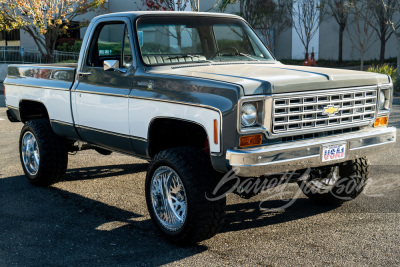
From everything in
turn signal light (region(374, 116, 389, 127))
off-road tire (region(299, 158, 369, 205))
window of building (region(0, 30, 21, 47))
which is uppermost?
window of building (region(0, 30, 21, 47))

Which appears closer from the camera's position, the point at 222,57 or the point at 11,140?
the point at 222,57

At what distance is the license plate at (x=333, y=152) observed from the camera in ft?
16.1

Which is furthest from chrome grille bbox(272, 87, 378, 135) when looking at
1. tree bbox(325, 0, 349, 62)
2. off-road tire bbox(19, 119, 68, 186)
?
tree bbox(325, 0, 349, 62)

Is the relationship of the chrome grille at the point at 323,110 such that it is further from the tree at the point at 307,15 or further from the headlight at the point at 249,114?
the tree at the point at 307,15

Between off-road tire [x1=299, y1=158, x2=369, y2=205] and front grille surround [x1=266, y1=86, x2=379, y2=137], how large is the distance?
2.22 feet

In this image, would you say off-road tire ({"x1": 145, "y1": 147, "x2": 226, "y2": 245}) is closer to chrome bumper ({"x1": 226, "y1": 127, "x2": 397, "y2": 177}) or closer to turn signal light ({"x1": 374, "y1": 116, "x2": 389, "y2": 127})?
chrome bumper ({"x1": 226, "y1": 127, "x2": 397, "y2": 177})

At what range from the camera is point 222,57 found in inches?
245

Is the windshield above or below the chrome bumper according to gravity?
above

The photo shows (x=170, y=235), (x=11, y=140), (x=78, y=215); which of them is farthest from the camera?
(x=11, y=140)

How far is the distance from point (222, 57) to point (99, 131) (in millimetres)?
1553

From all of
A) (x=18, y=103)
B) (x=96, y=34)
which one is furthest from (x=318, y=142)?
(x=18, y=103)

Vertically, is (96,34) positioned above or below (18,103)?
above

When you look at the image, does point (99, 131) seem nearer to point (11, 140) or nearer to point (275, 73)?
point (275, 73)
